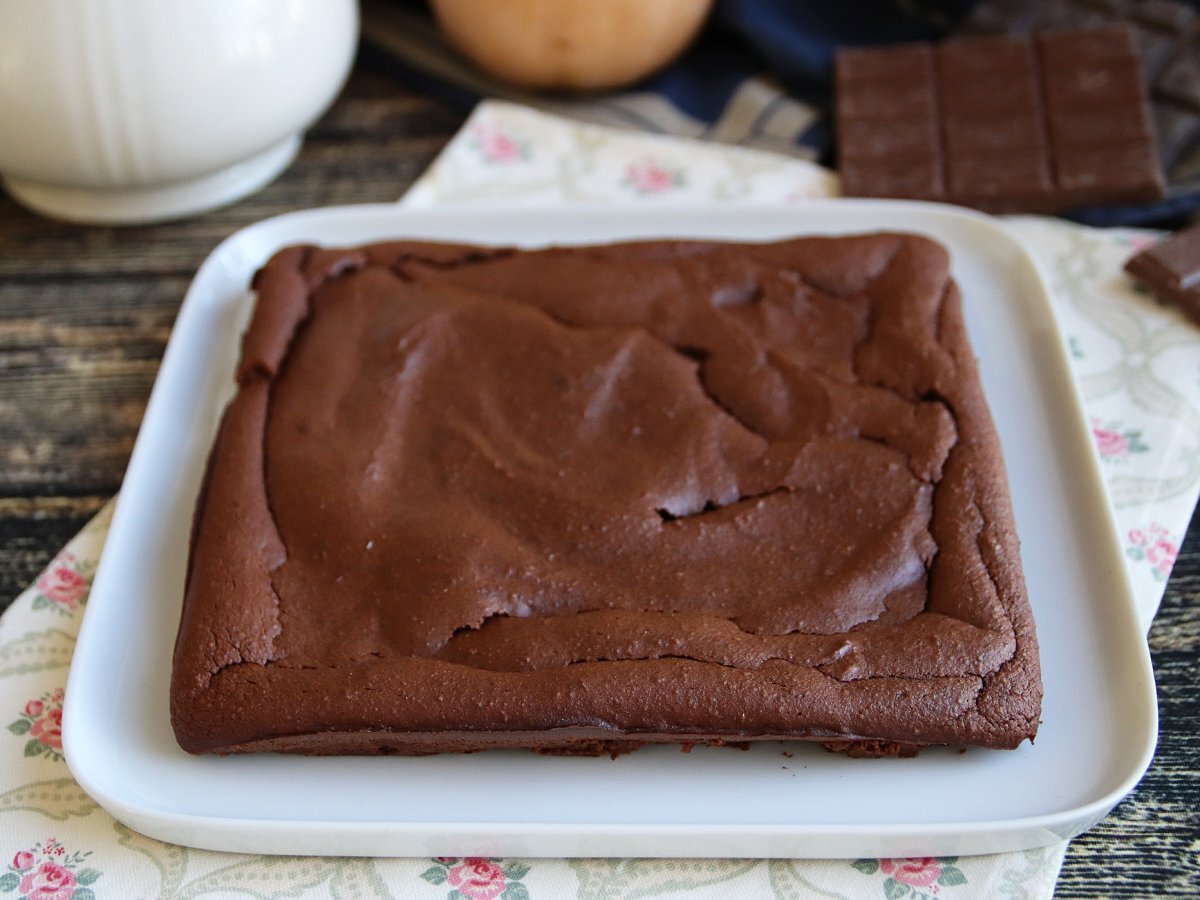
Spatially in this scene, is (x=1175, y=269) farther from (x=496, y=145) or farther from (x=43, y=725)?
(x=43, y=725)

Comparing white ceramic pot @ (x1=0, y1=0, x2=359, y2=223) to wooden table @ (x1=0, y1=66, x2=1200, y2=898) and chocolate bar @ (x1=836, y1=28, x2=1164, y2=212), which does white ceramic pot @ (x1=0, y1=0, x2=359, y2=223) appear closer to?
wooden table @ (x1=0, y1=66, x2=1200, y2=898)

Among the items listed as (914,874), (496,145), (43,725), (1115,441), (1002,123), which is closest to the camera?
(914,874)

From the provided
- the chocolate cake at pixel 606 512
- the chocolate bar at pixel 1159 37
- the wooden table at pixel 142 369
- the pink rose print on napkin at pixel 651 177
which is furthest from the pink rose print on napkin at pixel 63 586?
the chocolate bar at pixel 1159 37

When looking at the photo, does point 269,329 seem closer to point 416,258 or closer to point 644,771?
point 416,258

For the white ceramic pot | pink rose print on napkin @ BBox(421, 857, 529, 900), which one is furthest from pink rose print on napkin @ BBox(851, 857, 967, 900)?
the white ceramic pot

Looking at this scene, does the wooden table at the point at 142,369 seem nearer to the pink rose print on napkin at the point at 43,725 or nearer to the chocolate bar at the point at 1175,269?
the pink rose print on napkin at the point at 43,725

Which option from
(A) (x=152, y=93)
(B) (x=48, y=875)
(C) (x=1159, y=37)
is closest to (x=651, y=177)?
(A) (x=152, y=93)

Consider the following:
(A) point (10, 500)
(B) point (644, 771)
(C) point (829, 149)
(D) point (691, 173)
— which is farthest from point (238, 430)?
(C) point (829, 149)
